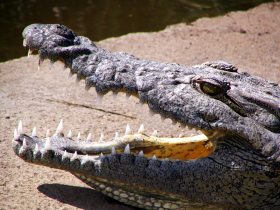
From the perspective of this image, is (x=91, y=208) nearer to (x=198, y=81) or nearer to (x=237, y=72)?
(x=198, y=81)

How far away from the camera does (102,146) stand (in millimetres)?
4746

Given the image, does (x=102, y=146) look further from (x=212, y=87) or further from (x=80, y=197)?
(x=212, y=87)

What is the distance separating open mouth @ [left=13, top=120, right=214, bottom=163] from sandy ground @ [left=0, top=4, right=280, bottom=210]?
423 millimetres

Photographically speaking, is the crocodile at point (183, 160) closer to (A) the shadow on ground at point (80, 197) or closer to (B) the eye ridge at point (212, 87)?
(B) the eye ridge at point (212, 87)

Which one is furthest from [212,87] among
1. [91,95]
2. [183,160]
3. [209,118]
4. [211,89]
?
[91,95]

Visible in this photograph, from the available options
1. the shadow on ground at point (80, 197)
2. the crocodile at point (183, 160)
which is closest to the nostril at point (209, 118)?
the crocodile at point (183, 160)

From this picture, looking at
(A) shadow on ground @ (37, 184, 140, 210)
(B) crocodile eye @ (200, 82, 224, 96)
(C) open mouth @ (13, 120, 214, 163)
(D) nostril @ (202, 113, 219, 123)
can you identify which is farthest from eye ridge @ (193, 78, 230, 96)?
(A) shadow on ground @ (37, 184, 140, 210)

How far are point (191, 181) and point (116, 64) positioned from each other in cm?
114

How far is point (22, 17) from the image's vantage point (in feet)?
39.2

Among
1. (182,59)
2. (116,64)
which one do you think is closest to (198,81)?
(116,64)

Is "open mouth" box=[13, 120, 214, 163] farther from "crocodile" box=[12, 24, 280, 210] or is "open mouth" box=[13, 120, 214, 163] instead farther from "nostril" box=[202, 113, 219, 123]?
"nostril" box=[202, 113, 219, 123]

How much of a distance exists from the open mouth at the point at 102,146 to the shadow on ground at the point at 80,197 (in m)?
0.36

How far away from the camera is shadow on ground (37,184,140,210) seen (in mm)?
4621

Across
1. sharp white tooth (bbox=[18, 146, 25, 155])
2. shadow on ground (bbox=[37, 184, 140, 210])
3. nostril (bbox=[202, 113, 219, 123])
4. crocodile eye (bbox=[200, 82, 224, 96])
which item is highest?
crocodile eye (bbox=[200, 82, 224, 96])
